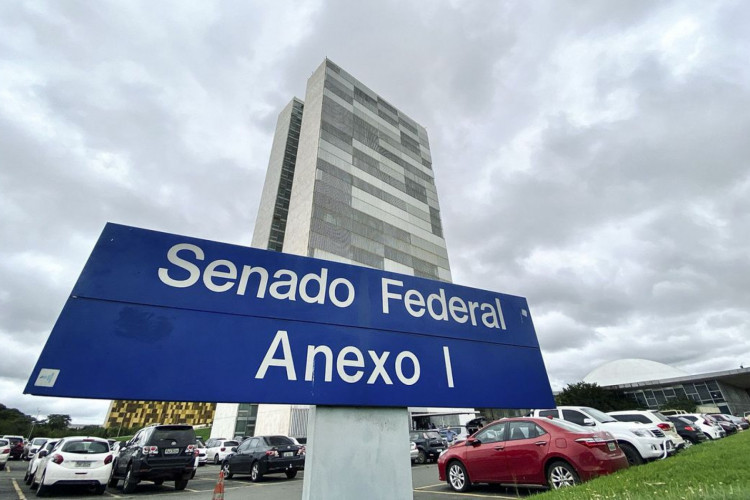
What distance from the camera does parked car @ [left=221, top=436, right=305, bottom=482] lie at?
1180cm

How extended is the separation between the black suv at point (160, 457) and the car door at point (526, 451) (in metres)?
8.43

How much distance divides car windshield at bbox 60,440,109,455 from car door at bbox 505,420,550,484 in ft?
32.8

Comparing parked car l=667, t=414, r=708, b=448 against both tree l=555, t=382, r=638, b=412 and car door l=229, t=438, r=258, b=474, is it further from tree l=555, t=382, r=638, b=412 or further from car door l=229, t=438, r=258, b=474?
tree l=555, t=382, r=638, b=412

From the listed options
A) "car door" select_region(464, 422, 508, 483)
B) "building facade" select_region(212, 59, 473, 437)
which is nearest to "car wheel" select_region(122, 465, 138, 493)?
"car door" select_region(464, 422, 508, 483)

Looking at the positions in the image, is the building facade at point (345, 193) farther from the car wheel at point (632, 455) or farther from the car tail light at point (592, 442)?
the car tail light at point (592, 442)

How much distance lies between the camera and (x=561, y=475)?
20.4ft

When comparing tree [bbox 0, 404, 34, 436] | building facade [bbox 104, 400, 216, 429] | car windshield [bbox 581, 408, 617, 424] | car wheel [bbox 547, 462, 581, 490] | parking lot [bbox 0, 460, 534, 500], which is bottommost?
parking lot [bbox 0, 460, 534, 500]

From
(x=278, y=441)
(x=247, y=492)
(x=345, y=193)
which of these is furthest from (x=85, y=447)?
(x=345, y=193)

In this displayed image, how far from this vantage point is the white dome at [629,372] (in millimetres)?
64688

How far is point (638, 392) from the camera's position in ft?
166

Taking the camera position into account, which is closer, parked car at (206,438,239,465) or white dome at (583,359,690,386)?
parked car at (206,438,239,465)

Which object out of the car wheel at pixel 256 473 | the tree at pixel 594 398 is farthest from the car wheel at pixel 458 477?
the tree at pixel 594 398

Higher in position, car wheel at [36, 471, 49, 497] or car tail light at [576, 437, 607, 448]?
car tail light at [576, 437, 607, 448]

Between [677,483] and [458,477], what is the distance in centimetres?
429
